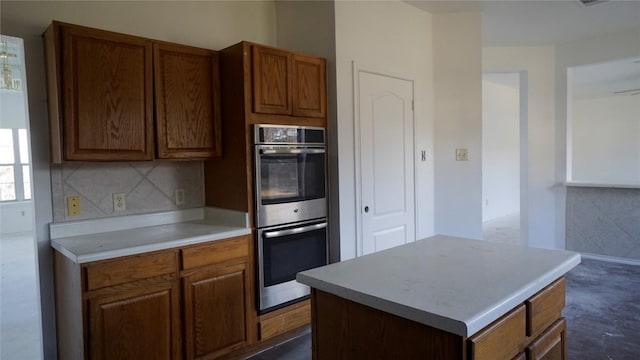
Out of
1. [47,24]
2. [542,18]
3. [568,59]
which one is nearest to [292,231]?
[47,24]

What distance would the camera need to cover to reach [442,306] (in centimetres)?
109

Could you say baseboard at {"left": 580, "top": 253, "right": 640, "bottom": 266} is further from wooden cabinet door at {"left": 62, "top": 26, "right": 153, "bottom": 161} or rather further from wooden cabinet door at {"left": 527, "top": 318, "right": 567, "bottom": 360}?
wooden cabinet door at {"left": 62, "top": 26, "right": 153, "bottom": 161}

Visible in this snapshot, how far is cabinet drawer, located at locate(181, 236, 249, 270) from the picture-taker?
7.48 feet

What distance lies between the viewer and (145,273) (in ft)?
6.91

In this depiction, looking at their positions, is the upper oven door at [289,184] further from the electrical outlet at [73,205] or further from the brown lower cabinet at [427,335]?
the brown lower cabinet at [427,335]

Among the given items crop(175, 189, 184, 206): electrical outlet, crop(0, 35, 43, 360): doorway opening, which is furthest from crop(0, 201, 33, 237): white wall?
crop(175, 189, 184, 206): electrical outlet

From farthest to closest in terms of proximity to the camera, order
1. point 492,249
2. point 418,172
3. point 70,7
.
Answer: point 418,172 < point 70,7 < point 492,249

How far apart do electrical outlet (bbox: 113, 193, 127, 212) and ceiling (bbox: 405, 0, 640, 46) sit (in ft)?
9.52

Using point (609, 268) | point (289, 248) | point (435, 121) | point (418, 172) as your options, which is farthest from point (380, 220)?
point (609, 268)

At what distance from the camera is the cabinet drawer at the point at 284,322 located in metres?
2.65

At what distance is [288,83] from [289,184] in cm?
72

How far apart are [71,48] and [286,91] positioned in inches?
50.8

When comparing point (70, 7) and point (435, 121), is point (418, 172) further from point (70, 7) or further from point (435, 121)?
point (70, 7)

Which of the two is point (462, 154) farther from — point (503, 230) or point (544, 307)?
point (503, 230)
